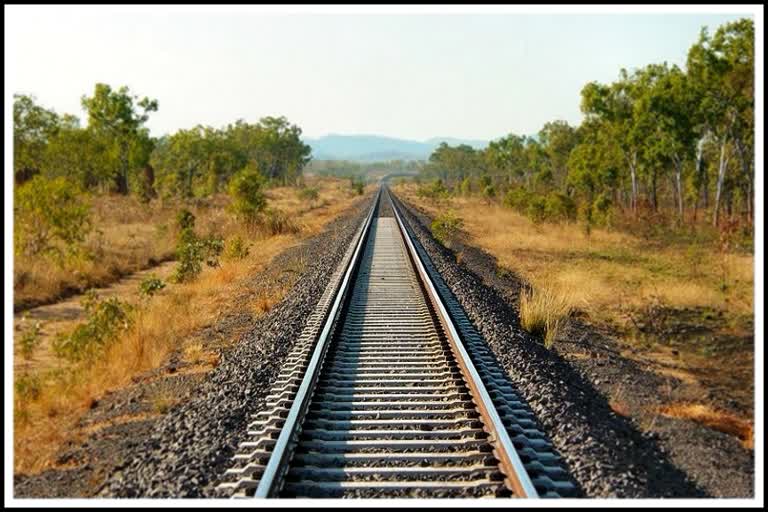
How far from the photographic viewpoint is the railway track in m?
4.49

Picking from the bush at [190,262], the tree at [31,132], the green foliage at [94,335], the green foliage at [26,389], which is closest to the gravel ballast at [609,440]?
the green foliage at [26,389]

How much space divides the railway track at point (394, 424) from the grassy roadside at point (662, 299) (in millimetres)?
1827

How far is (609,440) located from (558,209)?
75.3 ft

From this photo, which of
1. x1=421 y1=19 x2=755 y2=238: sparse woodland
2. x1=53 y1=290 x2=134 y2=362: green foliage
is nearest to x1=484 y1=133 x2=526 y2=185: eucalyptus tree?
x1=421 y1=19 x2=755 y2=238: sparse woodland

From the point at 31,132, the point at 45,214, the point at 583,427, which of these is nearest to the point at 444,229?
the point at 45,214

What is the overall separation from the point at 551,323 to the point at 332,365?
3713 mm

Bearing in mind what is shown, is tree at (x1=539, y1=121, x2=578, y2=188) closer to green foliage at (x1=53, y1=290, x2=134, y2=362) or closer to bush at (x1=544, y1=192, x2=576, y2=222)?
bush at (x1=544, y1=192, x2=576, y2=222)

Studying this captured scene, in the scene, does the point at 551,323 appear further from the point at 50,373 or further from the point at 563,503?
the point at 50,373

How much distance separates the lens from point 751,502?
14.3 ft

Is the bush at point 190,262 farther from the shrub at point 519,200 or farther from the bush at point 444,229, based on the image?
the shrub at point 519,200

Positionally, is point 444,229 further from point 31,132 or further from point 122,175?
point 122,175

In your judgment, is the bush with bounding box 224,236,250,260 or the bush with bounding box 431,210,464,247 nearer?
the bush with bounding box 224,236,250,260

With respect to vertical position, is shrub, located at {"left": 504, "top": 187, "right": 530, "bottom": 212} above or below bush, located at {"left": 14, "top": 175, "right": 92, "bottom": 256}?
above

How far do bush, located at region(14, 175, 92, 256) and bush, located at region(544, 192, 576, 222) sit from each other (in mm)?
17885
